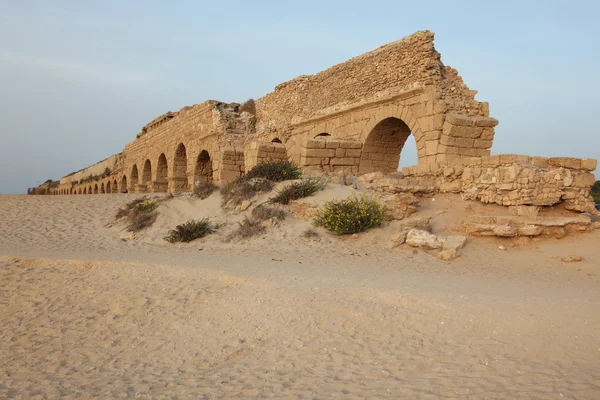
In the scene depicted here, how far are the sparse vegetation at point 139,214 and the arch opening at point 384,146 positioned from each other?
5.42 metres

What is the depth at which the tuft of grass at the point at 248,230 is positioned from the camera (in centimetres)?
816

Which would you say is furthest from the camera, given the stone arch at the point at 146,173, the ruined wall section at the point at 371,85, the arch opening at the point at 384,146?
the stone arch at the point at 146,173

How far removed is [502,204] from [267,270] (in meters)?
4.59

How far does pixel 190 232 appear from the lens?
27.7 feet

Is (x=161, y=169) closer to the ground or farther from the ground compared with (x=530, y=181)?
farther from the ground

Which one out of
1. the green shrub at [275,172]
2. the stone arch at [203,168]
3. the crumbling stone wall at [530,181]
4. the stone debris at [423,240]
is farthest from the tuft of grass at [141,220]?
the stone arch at [203,168]

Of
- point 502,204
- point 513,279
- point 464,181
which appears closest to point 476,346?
point 513,279

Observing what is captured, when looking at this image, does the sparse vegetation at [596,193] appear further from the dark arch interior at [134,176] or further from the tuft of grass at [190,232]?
the tuft of grass at [190,232]

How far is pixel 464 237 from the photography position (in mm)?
7148

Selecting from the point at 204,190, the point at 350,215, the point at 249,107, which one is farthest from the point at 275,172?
the point at 249,107

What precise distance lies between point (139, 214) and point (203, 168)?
8.80 m

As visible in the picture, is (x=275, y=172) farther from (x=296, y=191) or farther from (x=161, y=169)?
(x=161, y=169)

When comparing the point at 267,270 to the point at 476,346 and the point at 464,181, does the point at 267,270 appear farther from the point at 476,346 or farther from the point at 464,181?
the point at 464,181

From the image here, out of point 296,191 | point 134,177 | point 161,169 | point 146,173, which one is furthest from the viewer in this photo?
point 134,177
